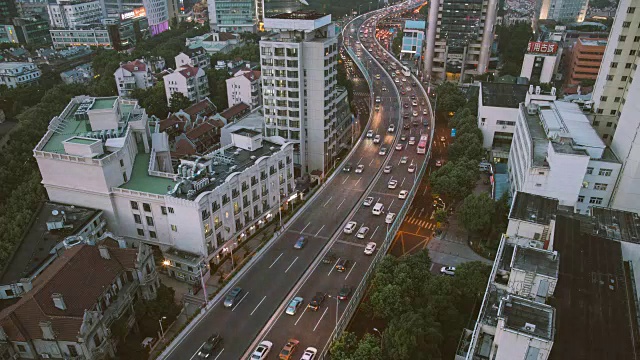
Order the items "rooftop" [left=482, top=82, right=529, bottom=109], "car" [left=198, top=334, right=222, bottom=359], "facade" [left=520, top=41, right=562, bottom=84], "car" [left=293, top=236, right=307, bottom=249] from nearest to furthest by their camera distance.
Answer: "car" [left=198, top=334, right=222, bottom=359] < "car" [left=293, top=236, right=307, bottom=249] < "rooftop" [left=482, top=82, right=529, bottom=109] < "facade" [left=520, top=41, right=562, bottom=84]

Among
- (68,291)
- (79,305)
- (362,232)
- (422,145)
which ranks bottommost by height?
(362,232)

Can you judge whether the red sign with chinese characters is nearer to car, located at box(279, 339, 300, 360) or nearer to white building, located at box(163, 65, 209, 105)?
white building, located at box(163, 65, 209, 105)

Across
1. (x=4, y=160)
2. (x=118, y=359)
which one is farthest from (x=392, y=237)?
(x=4, y=160)

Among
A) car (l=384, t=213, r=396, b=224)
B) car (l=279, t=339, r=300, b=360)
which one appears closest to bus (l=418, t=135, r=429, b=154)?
car (l=384, t=213, r=396, b=224)

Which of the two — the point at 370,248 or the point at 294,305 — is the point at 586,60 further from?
the point at 294,305

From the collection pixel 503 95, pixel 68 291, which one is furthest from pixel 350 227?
pixel 503 95

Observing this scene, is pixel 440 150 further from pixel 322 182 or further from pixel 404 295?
pixel 404 295
